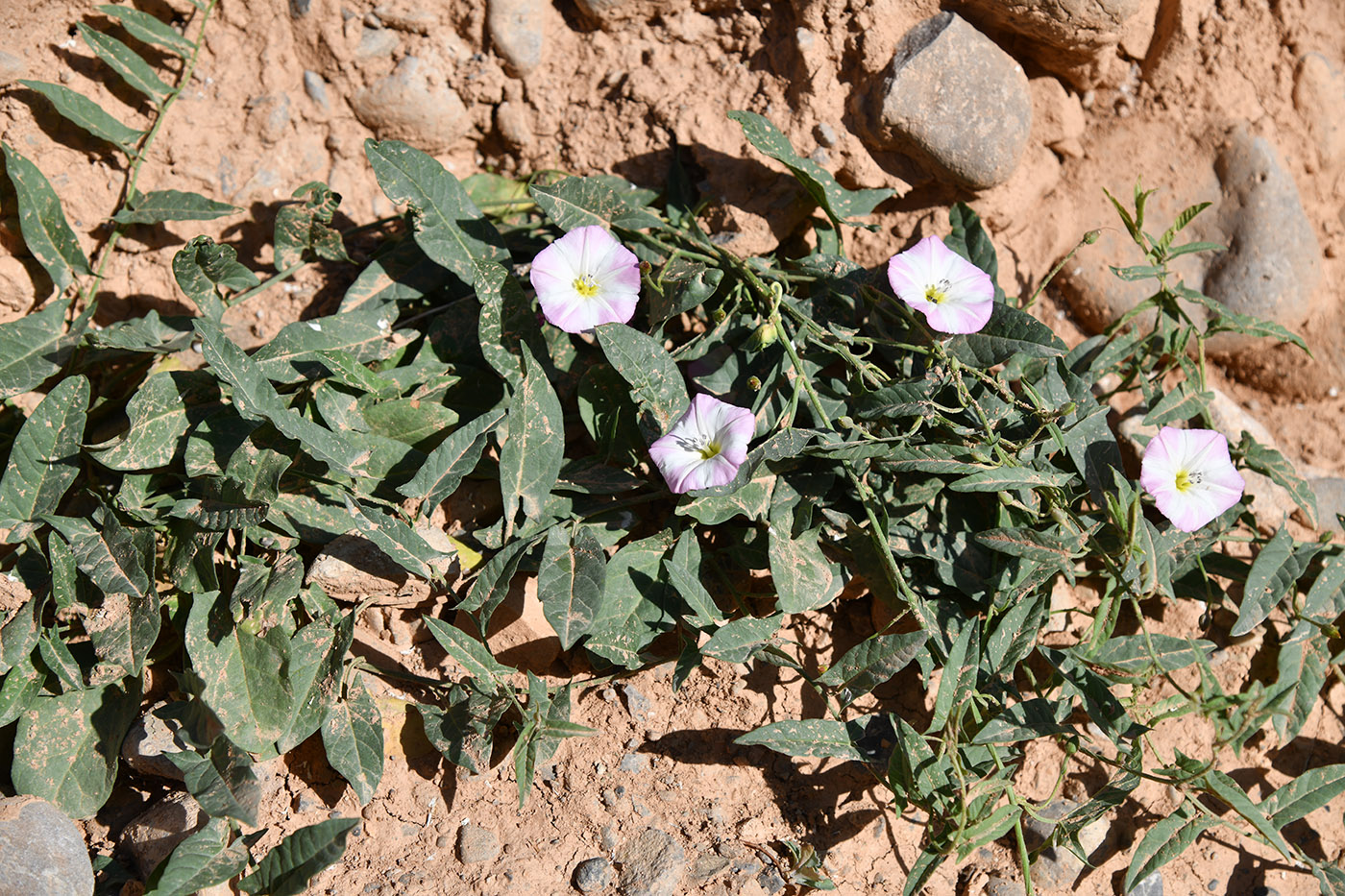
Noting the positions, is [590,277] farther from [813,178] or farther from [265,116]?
[265,116]

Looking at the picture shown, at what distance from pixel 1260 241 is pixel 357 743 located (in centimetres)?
221

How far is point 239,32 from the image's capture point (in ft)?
6.82

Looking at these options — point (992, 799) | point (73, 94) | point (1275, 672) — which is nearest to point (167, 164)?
point (73, 94)

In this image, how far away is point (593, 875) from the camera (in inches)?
62.9

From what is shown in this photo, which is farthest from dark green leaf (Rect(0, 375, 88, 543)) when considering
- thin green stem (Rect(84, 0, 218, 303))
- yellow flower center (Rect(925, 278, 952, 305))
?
yellow flower center (Rect(925, 278, 952, 305))

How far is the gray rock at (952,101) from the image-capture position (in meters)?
1.95

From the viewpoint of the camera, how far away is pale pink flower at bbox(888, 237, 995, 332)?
172 cm

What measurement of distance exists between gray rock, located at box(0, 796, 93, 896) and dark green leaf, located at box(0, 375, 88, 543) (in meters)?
0.48

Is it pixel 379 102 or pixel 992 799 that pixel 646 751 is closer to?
pixel 992 799

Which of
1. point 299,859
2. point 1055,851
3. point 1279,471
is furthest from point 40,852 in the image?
point 1279,471

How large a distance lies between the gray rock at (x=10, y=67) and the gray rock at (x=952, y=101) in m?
1.76

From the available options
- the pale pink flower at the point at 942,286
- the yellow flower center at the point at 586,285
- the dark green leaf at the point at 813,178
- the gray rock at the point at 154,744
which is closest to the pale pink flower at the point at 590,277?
the yellow flower center at the point at 586,285

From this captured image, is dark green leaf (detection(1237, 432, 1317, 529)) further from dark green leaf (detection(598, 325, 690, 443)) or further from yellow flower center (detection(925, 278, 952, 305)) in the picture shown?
dark green leaf (detection(598, 325, 690, 443))

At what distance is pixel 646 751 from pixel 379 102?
4.95 ft
